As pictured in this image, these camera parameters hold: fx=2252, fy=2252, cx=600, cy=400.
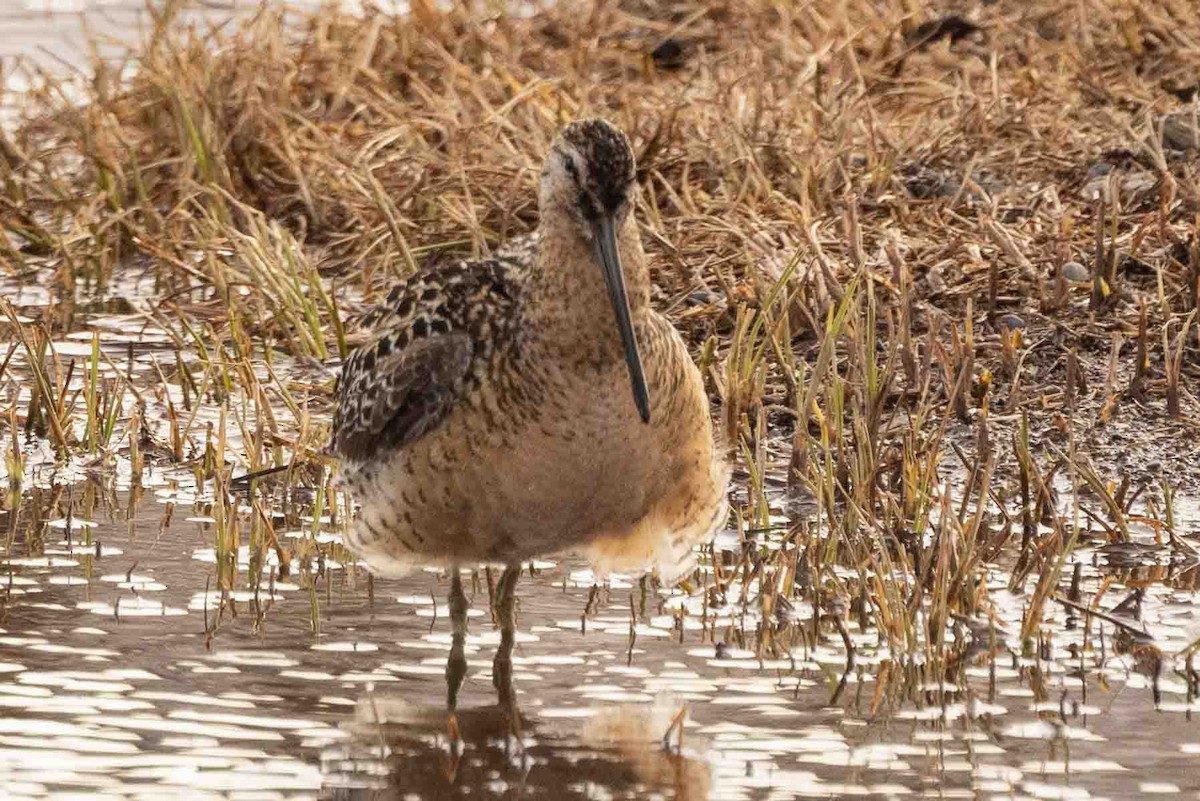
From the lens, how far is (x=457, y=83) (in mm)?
8406

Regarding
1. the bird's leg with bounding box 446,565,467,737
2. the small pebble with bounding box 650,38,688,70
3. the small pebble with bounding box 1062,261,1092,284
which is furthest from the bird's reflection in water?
the small pebble with bounding box 650,38,688,70

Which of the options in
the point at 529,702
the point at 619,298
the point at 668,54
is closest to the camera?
the point at 619,298

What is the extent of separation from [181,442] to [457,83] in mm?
2959

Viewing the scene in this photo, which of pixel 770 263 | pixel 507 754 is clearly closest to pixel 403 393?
pixel 507 754

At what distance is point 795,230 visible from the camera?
6.72 meters

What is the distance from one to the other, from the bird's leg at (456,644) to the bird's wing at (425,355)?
0.33 metres

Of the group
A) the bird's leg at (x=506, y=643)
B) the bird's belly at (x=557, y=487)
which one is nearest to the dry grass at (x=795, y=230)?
the bird's belly at (x=557, y=487)

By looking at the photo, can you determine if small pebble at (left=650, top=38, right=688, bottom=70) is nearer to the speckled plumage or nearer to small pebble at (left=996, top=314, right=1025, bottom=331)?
small pebble at (left=996, top=314, right=1025, bottom=331)

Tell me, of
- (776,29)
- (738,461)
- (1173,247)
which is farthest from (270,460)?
(776,29)

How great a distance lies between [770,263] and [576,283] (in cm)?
229

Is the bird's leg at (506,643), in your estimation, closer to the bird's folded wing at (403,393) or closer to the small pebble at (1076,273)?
the bird's folded wing at (403,393)

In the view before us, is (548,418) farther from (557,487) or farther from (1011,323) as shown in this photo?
(1011,323)

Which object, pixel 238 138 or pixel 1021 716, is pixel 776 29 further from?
pixel 1021 716

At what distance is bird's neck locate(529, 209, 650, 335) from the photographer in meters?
4.21
